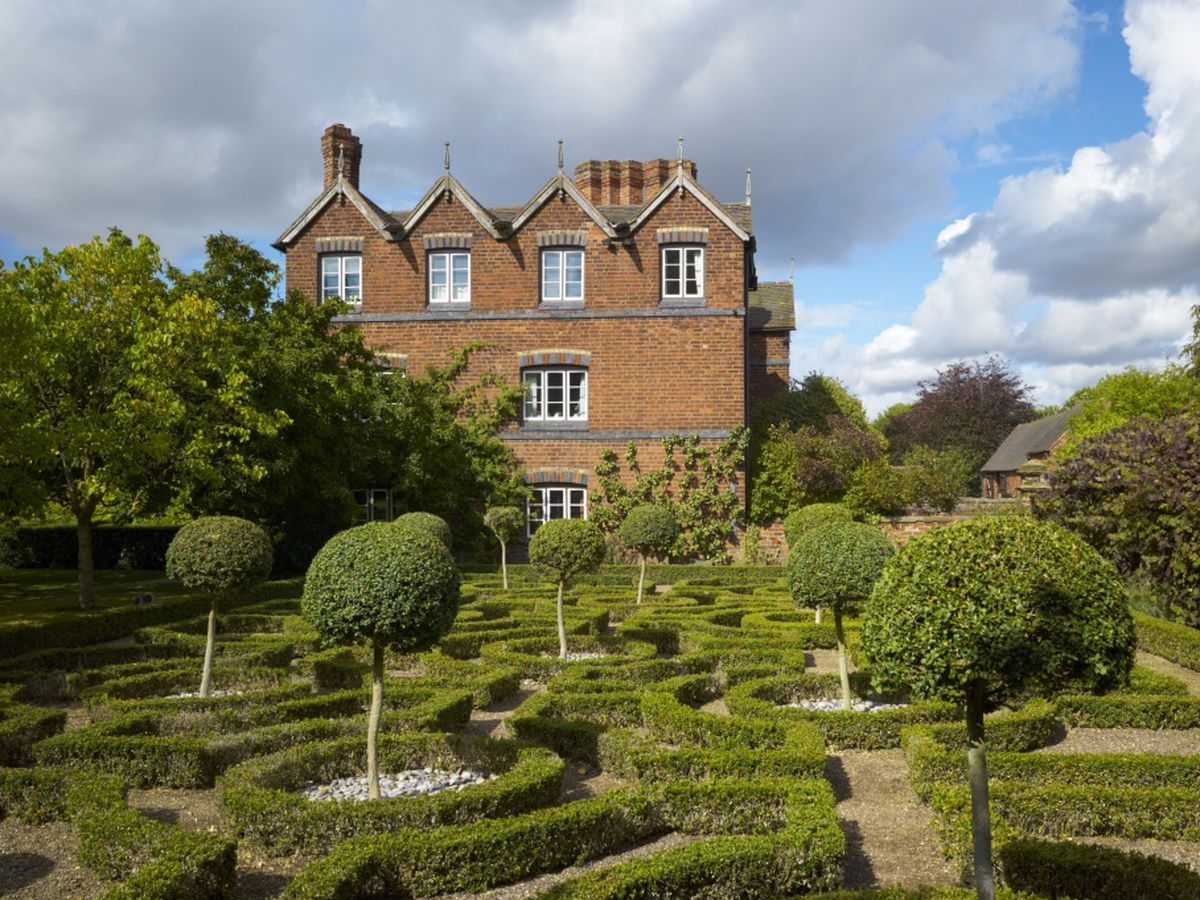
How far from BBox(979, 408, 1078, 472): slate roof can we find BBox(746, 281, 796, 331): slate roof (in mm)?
21022

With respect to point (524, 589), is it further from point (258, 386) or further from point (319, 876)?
point (319, 876)

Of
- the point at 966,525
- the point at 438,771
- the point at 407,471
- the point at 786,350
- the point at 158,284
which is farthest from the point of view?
the point at 786,350

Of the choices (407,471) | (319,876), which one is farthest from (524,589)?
(319,876)

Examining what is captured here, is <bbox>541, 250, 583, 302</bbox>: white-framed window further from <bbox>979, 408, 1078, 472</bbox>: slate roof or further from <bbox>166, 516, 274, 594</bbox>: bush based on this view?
<bbox>979, 408, 1078, 472</bbox>: slate roof

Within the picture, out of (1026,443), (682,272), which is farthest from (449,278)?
(1026,443)

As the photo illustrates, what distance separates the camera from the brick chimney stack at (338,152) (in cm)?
2880

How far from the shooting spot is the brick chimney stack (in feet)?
94.5

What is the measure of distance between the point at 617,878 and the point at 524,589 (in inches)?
536

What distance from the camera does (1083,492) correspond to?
52.0 feet

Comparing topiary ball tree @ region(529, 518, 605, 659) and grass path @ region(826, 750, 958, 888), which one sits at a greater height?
topiary ball tree @ region(529, 518, 605, 659)

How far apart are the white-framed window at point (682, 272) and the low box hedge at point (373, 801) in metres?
19.6

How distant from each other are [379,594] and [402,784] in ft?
5.93

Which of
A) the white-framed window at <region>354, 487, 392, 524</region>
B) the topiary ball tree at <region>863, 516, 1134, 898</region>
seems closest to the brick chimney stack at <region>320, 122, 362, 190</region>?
the white-framed window at <region>354, 487, 392, 524</region>

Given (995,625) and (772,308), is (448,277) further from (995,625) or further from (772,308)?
(995,625)
